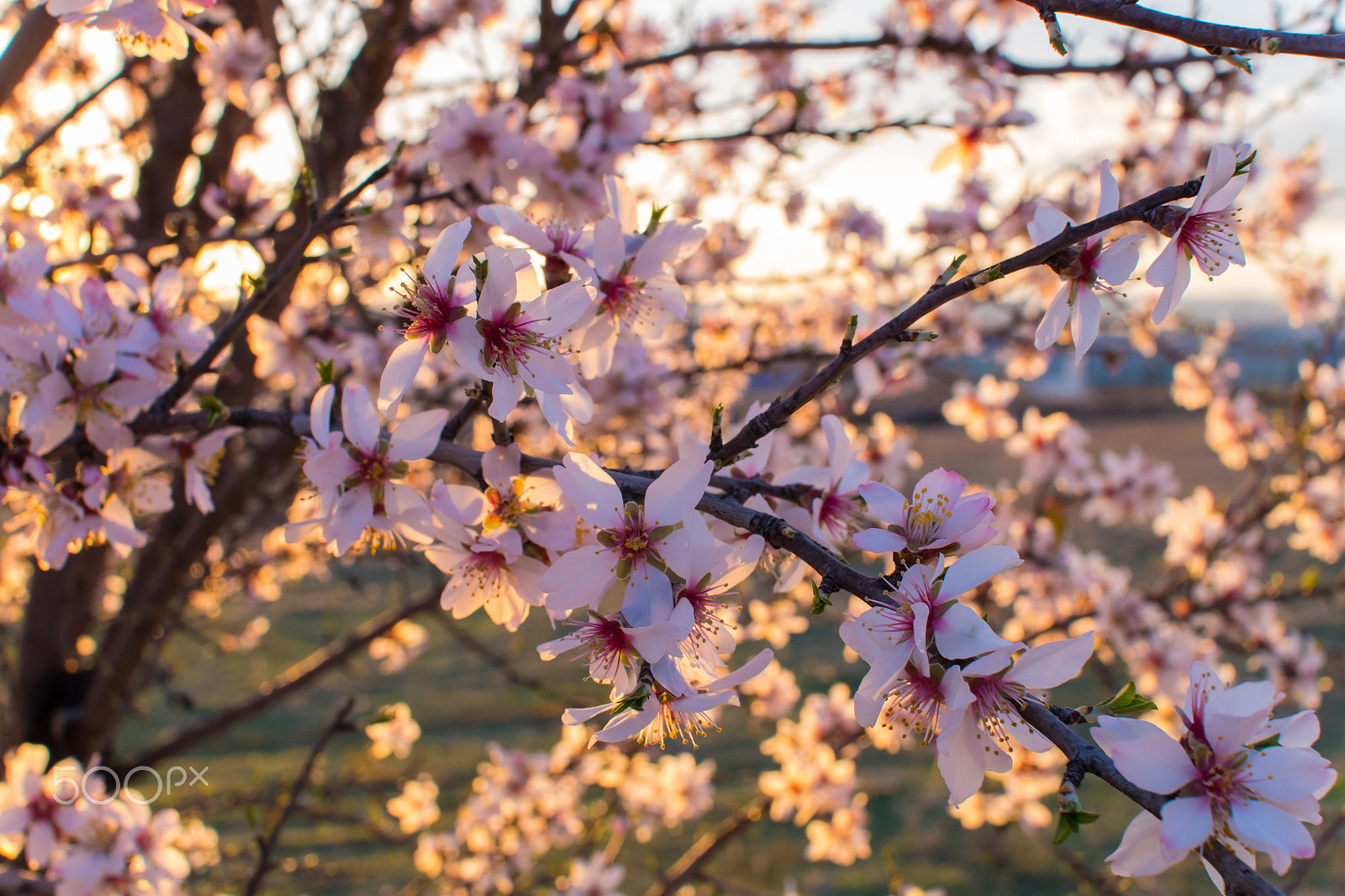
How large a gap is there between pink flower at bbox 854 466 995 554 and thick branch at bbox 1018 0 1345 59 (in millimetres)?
445

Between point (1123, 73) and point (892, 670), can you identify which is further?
point (1123, 73)

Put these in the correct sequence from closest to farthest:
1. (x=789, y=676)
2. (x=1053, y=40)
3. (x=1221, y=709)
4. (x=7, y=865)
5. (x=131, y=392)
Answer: (x=1221, y=709), (x=1053, y=40), (x=131, y=392), (x=7, y=865), (x=789, y=676)

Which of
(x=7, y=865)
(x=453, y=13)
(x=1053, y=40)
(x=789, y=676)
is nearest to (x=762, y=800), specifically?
(x=789, y=676)

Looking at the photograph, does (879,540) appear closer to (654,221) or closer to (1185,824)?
(1185,824)

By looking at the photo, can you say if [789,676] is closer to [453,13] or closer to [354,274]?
[354,274]

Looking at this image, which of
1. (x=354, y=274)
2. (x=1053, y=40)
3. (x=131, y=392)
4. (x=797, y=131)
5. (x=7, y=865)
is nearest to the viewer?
(x=1053, y=40)

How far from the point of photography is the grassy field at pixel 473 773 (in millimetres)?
3062

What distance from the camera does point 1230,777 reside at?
687mm

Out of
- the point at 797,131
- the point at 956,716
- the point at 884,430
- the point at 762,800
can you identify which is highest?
the point at 797,131

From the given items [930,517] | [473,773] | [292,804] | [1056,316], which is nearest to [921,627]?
[930,517]

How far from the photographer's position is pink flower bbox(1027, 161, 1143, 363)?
0.86 m

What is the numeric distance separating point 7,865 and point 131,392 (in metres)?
1.42

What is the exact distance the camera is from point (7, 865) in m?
1.81

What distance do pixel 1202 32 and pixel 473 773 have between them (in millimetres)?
4014
